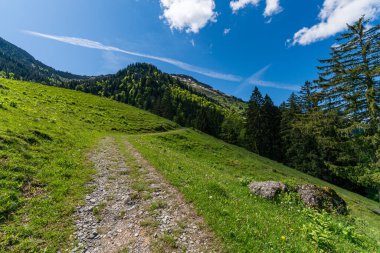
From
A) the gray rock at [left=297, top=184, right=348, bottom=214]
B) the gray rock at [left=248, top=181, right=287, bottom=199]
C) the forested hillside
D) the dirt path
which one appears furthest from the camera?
the gray rock at [left=248, top=181, right=287, bottom=199]

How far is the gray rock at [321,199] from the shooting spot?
12.0 m

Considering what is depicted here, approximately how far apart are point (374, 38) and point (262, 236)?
23.5 meters

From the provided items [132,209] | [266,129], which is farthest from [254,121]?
[132,209]

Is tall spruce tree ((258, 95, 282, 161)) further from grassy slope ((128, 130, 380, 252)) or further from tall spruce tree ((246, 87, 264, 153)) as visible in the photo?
grassy slope ((128, 130, 380, 252))

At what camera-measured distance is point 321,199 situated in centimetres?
1232

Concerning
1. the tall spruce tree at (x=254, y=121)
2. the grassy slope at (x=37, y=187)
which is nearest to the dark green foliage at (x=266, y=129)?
the tall spruce tree at (x=254, y=121)

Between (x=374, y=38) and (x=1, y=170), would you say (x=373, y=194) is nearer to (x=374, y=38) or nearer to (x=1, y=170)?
(x=374, y=38)

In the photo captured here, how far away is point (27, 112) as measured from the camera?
907 inches

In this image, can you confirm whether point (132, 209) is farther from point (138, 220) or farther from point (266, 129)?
point (266, 129)

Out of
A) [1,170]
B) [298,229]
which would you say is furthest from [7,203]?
[298,229]

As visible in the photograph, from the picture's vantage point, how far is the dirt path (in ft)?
22.5

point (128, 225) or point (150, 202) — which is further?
point (150, 202)

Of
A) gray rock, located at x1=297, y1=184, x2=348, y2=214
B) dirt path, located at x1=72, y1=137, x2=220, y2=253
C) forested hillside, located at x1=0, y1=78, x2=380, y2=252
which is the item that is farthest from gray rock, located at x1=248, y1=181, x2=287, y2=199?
dirt path, located at x1=72, y1=137, x2=220, y2=253

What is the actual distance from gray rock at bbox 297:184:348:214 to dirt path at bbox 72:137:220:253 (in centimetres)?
760
